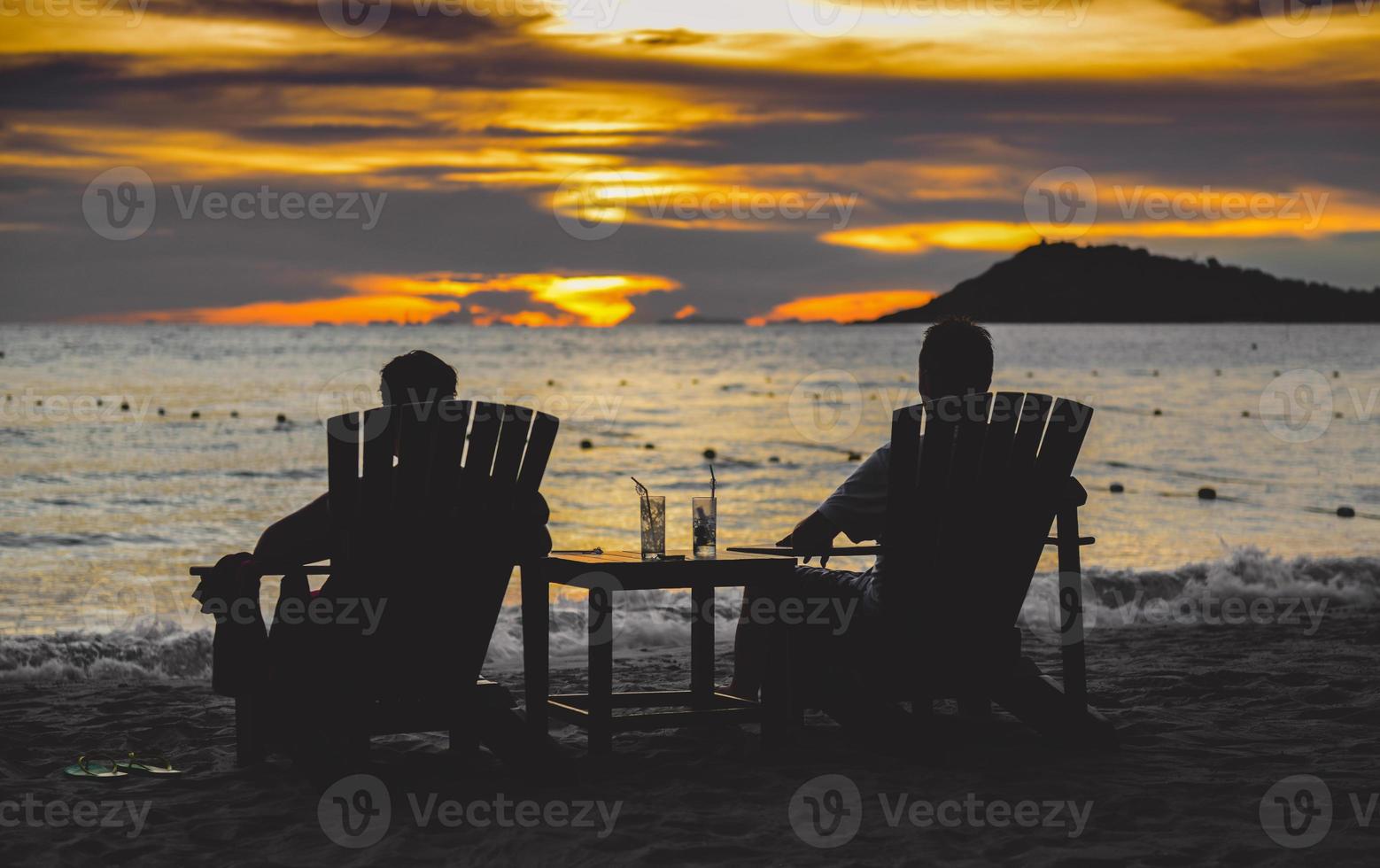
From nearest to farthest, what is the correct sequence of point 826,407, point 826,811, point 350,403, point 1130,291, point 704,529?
point 826,811 → point 704,529 → point 826,407 → point 350,403 → point 1130,291

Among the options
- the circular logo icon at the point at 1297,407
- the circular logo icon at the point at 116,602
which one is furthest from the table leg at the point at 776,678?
the circular logo icon at the point at 1297,407

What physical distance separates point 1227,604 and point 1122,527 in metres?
6.37

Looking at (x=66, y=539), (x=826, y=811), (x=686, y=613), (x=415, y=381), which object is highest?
(x=415, y=381)

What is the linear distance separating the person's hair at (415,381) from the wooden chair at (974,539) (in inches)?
65.5

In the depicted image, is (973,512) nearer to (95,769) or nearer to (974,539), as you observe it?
(974,539)

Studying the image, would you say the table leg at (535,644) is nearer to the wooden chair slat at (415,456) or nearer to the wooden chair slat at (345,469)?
the wooden chair slat at (415,456)

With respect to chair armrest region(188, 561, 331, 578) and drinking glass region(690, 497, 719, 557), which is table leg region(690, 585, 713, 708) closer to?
drinking glass region(690, 497, 719, 557)

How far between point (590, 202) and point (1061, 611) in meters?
33.2

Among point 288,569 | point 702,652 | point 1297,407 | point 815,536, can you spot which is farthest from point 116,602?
point 1297,407

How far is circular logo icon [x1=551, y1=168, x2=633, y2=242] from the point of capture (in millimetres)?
11081

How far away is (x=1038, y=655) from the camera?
25.4 feet

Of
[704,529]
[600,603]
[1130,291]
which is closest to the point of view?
[600,603]

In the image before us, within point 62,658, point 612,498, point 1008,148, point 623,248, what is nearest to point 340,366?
point 623,248

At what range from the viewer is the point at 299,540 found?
4730 millimetres
